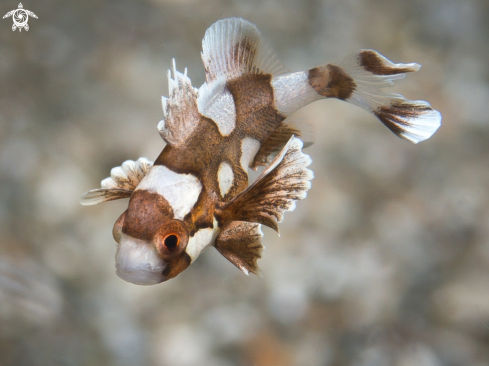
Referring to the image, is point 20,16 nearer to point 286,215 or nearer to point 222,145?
point 222,145

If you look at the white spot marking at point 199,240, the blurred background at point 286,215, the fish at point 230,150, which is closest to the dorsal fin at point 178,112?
the fish at point 230,150

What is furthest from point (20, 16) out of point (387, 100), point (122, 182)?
point (387, 100)

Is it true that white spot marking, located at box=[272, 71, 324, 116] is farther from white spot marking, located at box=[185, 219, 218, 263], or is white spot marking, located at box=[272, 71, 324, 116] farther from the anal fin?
white spot marking, located at box=[185, 219, 218, 263]

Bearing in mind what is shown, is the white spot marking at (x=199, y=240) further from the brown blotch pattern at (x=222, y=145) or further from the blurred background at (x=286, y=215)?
the blurred background at (x=286, y=215)

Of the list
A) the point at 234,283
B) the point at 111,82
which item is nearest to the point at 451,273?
the point at 234,283

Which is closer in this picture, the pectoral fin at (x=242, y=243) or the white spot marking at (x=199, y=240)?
the white spot marking at (x=199, y=240)

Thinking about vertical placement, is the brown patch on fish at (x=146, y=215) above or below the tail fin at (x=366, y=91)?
below
